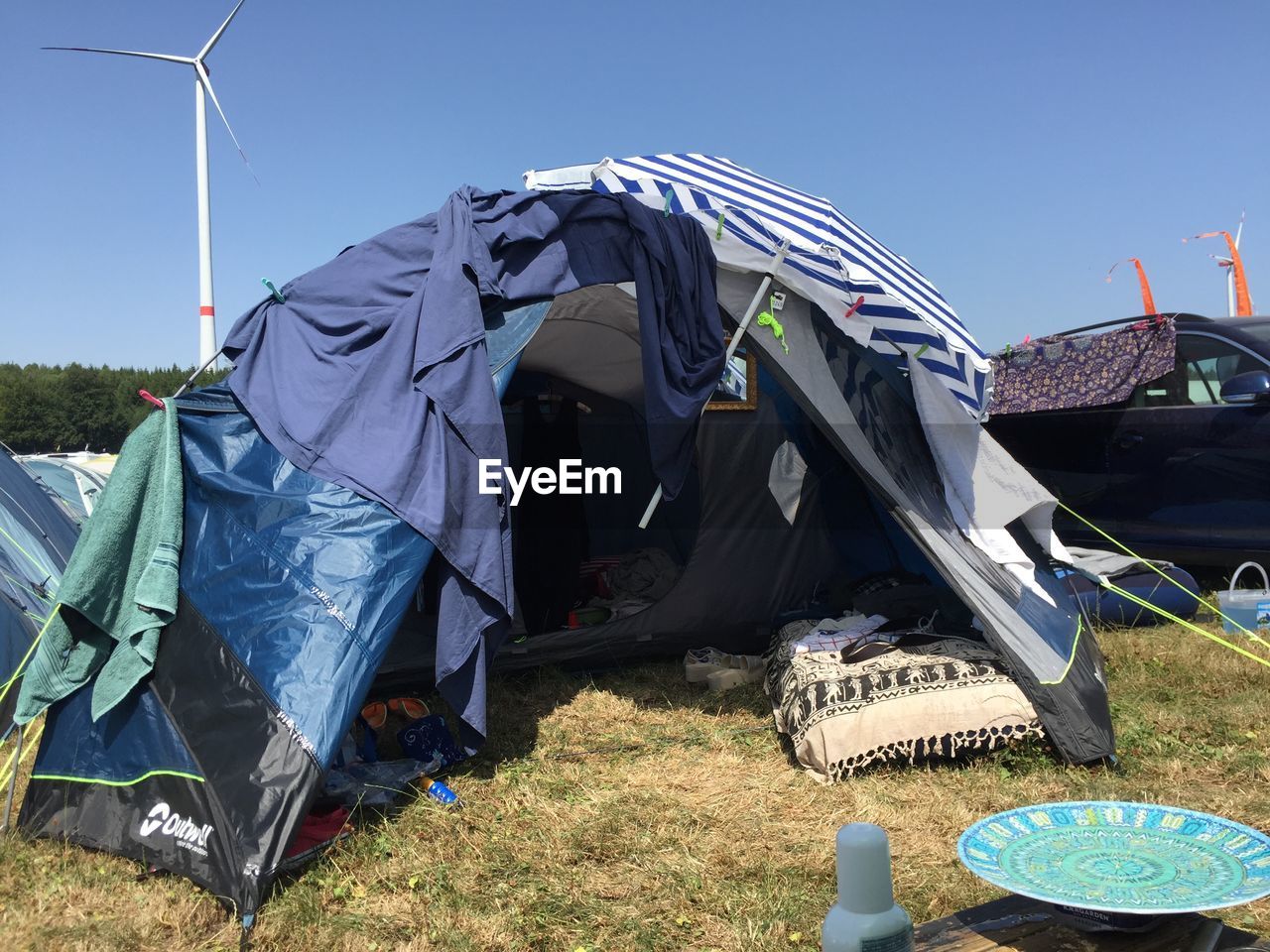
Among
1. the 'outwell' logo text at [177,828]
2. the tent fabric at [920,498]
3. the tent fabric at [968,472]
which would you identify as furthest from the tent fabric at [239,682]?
the tent fabric at [968,472]

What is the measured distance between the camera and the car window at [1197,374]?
19.4 feet

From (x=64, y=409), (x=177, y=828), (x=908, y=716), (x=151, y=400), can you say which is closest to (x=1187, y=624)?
(x=908, y=716)

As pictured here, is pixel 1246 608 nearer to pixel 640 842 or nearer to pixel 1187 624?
pixel 1187 624

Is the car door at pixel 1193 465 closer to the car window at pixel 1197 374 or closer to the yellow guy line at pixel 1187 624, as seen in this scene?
the car window at pixel 1197 374

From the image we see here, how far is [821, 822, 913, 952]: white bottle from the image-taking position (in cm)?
134

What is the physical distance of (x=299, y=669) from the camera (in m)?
3.11

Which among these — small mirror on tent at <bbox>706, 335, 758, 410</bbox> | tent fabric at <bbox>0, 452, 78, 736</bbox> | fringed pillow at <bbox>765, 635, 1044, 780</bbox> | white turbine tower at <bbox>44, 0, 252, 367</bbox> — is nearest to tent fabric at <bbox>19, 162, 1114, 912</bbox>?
fringed pillow at <bbox>765, 635, 1044, 780</bbox>

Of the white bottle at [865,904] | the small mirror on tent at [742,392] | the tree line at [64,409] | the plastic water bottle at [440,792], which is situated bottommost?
the plastic water bottle at [440,792]

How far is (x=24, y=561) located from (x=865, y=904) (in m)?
4.52

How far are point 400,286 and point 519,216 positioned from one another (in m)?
0.53

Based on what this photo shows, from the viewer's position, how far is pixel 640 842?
10.5 feet

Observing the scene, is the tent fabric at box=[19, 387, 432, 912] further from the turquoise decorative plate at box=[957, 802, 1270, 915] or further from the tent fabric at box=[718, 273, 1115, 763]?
the turquoise decorative plate at box=[957, 802, 1270, 915]

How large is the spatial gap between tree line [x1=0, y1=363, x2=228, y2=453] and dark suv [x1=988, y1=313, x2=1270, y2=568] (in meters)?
22.7

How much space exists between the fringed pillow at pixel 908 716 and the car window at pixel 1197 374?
3087mm
